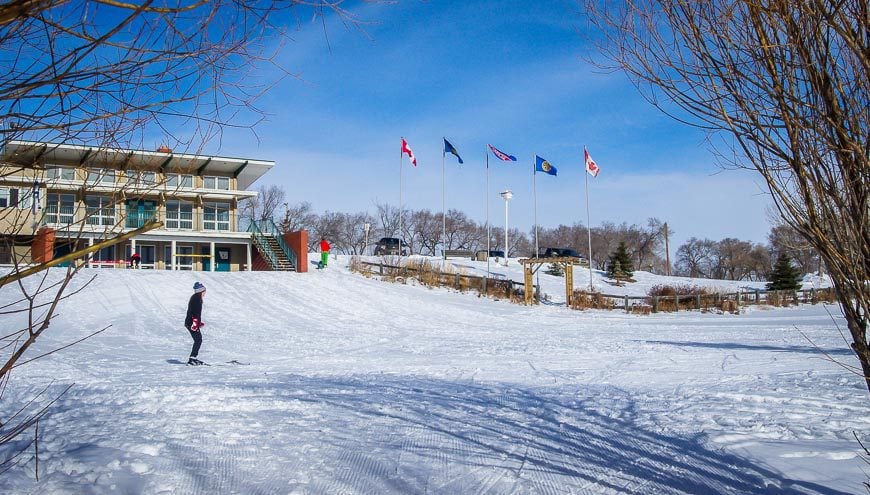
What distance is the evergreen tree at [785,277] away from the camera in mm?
45000

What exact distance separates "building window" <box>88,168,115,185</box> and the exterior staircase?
3288 centimetres

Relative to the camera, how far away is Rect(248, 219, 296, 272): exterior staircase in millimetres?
36250

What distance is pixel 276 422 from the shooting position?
745 cm

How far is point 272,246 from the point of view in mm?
37781

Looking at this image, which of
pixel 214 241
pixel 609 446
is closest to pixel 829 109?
pixel 609 446

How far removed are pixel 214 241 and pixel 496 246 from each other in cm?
7101

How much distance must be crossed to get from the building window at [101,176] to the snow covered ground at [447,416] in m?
2.84

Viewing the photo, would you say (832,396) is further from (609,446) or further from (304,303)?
(304,303)

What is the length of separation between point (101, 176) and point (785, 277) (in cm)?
5034

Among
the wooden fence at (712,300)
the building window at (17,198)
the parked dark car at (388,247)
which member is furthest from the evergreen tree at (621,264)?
the building window at (17,198)

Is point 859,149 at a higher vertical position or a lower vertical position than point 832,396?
higher

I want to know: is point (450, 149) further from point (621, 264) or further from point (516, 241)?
point (516, 241)

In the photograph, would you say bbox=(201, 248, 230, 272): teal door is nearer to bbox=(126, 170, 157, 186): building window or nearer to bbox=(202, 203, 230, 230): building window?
bbox=(202, 203, 230, 230): building window

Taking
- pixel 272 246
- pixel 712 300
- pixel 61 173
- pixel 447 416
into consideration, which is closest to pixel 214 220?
pixel 272 246
